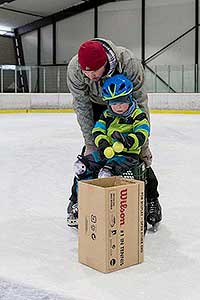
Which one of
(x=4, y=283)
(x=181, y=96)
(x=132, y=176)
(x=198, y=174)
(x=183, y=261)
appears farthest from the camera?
(x=181, y=96)

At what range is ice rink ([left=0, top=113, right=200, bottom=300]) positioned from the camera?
1.61m

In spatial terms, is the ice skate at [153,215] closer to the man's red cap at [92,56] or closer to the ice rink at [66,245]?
the ice rink at [66,245]

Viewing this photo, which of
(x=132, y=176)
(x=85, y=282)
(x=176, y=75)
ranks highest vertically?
(x=176, y=75)

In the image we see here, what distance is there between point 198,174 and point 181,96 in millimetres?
9029

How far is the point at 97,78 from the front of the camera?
1946 mm

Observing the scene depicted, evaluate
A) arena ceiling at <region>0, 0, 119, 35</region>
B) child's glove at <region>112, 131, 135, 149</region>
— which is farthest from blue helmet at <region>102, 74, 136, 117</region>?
arena ceiling at <region>0, 0, 119, 35</region>

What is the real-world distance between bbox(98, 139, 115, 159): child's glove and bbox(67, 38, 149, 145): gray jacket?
0.64 feet

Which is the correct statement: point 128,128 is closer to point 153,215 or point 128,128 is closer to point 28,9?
point 153,215

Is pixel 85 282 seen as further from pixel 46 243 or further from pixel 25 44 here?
pixel 25 44

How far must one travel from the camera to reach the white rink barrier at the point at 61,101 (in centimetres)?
1245

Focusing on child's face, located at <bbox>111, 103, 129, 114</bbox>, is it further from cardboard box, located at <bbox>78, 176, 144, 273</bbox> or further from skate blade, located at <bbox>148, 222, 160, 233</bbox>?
skate blade, located at <bbox>148, 222, 160, 233</bbox>

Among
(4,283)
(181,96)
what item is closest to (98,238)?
(4,283)

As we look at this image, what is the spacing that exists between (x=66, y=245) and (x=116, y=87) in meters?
0.72

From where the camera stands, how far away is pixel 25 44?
20.6 meters
